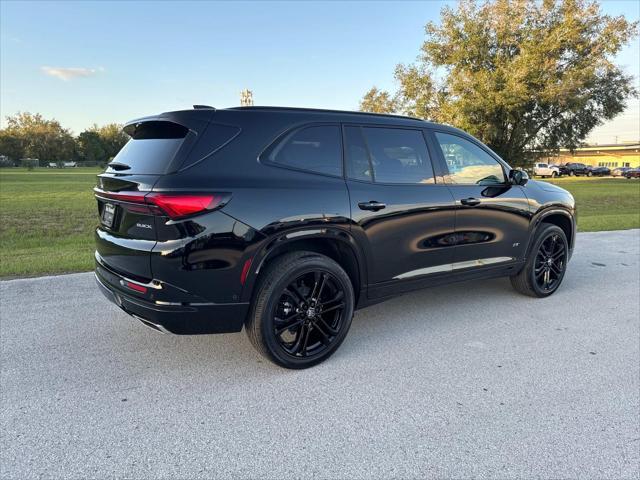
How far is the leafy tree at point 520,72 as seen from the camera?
64.8ft

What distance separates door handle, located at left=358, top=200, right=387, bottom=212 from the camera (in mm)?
3445

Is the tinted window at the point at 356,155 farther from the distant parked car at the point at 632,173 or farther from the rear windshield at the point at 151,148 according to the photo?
the distant parked car at the point at 632,173

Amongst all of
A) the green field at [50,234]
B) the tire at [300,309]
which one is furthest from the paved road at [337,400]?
the green field at [50,234]

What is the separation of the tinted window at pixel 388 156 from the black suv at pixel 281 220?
0.01m

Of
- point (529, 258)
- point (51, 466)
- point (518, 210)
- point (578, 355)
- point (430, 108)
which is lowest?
point (51, 466)

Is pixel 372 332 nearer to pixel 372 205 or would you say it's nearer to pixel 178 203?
pixel 372 205

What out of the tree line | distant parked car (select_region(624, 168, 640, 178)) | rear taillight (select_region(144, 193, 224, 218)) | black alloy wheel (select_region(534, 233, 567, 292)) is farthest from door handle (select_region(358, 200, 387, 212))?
the tree line

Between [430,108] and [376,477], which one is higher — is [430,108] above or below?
above

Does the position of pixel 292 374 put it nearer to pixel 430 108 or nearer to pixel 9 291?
pixel 9 291

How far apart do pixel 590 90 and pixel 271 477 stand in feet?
83.4

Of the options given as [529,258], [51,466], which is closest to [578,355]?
[529,258]

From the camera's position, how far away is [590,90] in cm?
2183

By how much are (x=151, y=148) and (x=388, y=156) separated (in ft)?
6.17

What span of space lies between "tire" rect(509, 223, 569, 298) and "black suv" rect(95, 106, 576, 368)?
99cm
